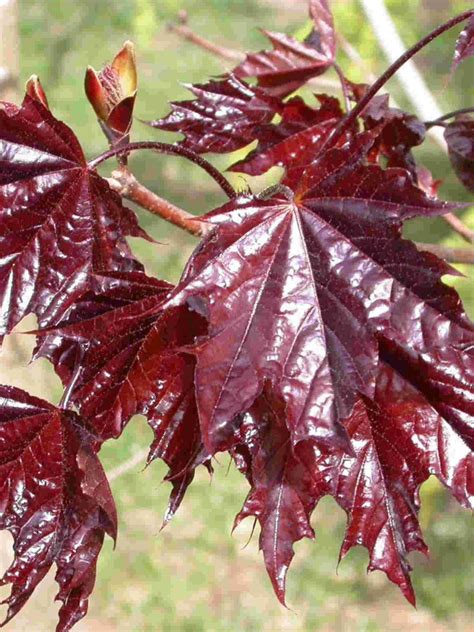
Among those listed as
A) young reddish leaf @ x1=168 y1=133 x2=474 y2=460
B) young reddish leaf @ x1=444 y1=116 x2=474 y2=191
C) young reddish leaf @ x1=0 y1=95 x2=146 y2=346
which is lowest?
young reddish leaf @ x1=168 y1=133 x2=474 y2=460

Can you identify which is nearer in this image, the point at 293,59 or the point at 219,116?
the point at 219,116

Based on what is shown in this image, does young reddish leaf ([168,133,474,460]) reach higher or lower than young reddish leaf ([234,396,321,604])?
higher

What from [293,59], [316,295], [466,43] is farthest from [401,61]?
[293,59]

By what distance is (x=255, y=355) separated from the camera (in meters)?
0.56

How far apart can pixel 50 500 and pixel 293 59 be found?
0.65 meters

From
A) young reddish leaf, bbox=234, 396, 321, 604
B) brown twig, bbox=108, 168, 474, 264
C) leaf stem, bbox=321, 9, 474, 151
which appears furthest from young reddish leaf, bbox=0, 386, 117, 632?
leaf stem, bbox=321, 9, 474, 151

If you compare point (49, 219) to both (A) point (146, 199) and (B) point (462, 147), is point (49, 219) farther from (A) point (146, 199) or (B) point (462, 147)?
(B) point (462, 147)

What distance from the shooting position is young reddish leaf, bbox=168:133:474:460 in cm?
55

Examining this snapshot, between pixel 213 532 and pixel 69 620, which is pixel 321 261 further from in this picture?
pixel 213 532

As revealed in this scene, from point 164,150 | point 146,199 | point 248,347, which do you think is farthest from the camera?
point 146,199

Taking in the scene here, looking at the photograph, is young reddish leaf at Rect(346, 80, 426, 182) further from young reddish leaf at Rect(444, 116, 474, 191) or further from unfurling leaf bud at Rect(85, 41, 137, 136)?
unfurling leaf bud at Rect(85, 41, 137, 136)

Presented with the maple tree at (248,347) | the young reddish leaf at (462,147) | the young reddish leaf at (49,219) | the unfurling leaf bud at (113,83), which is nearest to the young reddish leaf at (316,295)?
the maple tree at (248,347)

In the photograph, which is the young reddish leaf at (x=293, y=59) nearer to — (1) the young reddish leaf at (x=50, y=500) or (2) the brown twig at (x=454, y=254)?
(2) the brown twig at (x=454, y=254)

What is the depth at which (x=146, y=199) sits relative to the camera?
31.6 inches
